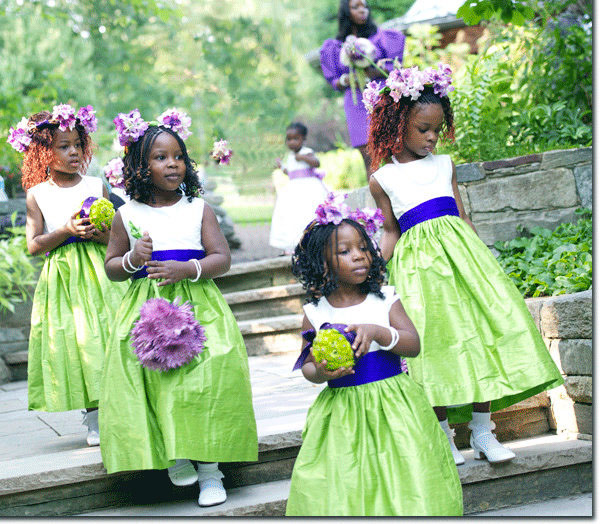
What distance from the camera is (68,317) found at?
3.88 m

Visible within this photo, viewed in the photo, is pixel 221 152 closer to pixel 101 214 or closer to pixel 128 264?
pixel 101 214

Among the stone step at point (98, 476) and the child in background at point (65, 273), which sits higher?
the child in background at point (65, 273)

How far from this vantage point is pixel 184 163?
11.0 ft

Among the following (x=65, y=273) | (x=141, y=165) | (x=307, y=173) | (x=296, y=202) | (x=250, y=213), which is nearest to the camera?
(x=141, y=165)

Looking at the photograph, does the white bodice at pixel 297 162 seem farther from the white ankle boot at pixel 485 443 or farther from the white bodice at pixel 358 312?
the white bodice at pixel 358 312

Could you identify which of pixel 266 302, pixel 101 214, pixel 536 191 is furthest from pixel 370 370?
pixel 266 302

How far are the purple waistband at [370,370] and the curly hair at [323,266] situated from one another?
0.23 meters

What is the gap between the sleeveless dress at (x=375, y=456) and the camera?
258 cm

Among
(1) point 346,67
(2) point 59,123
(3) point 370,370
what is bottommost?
(3) point 370,370

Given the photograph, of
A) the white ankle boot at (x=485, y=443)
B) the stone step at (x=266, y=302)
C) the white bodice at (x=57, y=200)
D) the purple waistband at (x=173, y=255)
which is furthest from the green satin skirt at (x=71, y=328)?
the stone step at (x=266, y=302)

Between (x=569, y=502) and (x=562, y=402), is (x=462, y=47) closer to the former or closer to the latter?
(x=562, y=402)

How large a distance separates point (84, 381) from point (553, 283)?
2602mm

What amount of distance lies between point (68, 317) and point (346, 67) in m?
3.41

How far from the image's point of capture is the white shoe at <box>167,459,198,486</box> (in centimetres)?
317
